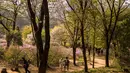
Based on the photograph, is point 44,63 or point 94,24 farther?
point 94,24

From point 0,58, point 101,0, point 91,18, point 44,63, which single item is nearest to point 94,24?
point 91,18

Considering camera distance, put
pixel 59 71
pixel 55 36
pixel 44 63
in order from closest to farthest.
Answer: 1. pixel 44 63
2. pixel 59 71
3. pixel 55 36

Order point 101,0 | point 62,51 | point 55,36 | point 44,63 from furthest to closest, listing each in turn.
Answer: point 55,36
point 62,51
point 101,0
point 44,63

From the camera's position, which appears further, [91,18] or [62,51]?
[62,51]

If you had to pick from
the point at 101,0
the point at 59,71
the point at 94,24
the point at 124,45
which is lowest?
the point at 59,71

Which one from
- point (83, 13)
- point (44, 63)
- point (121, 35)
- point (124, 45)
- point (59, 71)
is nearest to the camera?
point (44, 63)

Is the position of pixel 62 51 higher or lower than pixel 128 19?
lower

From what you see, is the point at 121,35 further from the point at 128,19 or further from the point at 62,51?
the point at 62,51

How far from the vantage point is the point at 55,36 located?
5834cm

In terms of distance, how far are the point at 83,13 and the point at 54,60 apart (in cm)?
1168

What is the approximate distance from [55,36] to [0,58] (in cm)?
2690

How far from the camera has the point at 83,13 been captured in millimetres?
22359

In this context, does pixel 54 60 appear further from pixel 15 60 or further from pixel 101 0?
pixel 101 0

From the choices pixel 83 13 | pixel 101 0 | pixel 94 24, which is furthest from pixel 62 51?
pixel 83 13
